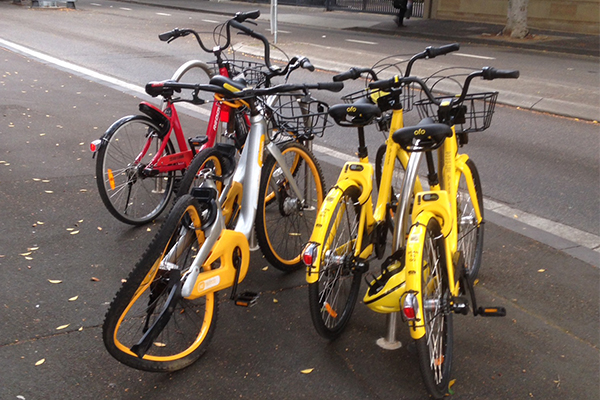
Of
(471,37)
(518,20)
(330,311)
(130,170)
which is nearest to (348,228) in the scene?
(330,311)

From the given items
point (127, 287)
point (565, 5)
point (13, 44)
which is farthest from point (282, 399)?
point (565, 5)

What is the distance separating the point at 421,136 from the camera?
3.08 m

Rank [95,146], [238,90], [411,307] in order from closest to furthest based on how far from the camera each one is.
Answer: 1. [411,307]
2. [238,90]
3. [95,146]

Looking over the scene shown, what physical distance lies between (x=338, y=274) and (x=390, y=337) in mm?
470

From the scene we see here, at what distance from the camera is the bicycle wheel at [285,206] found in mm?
4051

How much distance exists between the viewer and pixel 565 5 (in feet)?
70.9

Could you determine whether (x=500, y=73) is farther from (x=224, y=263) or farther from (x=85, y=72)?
(x=85, y=72)

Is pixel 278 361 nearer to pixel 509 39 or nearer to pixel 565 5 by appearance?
pixel 509 39

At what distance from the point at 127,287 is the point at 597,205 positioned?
186 inches

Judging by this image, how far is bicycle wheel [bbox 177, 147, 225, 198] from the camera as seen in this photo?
396 centimetres

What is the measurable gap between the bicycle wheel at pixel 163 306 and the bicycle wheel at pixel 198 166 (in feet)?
2.43

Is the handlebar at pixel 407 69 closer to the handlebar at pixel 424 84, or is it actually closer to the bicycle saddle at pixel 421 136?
the handlebar at pixel 424 84

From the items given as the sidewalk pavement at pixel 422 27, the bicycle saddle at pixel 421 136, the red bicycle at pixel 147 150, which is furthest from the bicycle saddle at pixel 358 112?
the sidewalk pavement at pixel 422 27

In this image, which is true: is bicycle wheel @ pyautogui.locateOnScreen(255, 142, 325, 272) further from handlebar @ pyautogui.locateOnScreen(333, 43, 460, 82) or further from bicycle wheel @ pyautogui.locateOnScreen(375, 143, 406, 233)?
handlebar @ pyautogui.locateOnScreen(333, 43, 460, 82)
